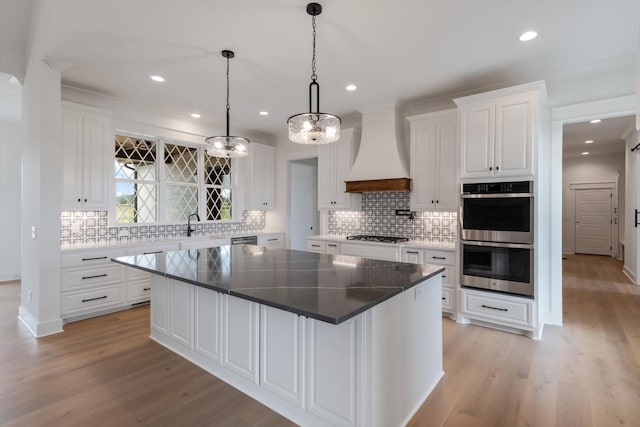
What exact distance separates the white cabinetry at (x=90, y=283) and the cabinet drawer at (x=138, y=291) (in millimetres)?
79

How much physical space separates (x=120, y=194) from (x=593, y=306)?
21.2 ft

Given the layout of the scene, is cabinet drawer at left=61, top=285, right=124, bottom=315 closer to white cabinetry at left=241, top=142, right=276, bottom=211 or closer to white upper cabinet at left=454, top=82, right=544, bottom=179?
white cabinetry at left=241, top=142, right=276, bottom=211

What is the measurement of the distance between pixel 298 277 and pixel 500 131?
2650 millimetres

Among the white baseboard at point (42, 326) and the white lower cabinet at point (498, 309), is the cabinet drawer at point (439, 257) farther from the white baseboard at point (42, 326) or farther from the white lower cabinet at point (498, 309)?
the white baseboard at point (42, 326)

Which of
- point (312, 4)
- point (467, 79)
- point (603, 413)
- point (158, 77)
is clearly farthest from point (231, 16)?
point (603, 413)

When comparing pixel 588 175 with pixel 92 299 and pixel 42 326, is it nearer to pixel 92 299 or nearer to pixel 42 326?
pixel 92 299

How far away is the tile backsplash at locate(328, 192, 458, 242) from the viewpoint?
165 inches

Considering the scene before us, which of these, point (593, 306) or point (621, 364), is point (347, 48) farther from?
point (593, 306)

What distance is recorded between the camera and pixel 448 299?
369 centimetres

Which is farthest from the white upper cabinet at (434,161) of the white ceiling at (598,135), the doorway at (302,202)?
the white ceiling at (598,135)

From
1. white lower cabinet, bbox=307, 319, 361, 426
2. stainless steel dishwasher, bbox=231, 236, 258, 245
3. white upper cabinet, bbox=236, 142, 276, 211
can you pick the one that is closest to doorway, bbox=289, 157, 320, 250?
white upper cabinet, bbox=236, 142, 276, 211

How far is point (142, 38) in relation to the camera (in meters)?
2.71

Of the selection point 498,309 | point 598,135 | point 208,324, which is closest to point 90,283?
point 208,324

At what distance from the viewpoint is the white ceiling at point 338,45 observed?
232cm
